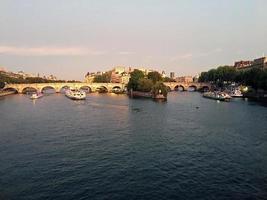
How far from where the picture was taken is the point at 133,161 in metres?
24.0

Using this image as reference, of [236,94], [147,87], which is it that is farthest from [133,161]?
[147,87]

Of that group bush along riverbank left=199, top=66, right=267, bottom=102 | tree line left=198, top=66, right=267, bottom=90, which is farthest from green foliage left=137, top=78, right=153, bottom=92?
tree line left=198, top=66, right=267, bottom=90

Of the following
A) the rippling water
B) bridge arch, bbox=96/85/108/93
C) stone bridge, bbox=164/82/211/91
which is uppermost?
stone bridge, bbox=164/82/211/91

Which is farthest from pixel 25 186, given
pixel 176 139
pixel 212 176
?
pixel 176 139

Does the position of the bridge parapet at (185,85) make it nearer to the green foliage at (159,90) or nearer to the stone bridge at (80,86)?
the stone bridge at (80,86)

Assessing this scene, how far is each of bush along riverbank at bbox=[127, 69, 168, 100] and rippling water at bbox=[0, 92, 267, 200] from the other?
4753 centimetres

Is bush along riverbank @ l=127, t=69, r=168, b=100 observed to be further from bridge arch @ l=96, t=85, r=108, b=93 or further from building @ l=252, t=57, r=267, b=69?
building @ l=252, t=57, r=267, b=69

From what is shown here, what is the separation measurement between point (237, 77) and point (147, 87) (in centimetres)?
2794

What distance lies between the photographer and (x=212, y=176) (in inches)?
821

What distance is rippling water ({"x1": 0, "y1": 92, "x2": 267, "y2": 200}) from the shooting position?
18.6 metres

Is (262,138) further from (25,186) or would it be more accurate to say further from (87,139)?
(25,186)

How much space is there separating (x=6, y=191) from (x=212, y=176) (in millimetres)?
10423

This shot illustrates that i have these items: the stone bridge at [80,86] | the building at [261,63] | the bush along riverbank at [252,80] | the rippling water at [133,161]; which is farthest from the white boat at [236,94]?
the rippling water at [133,161]

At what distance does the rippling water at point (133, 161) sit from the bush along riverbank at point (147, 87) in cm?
4753
